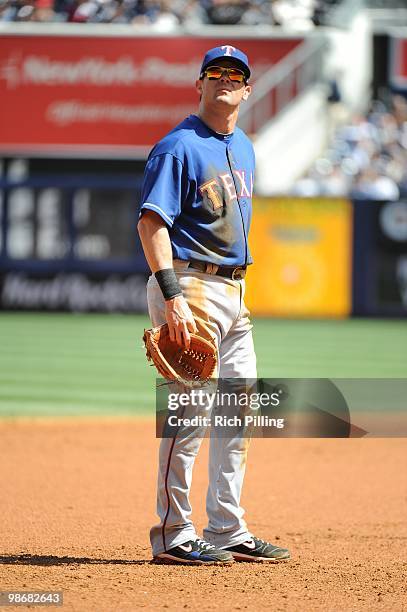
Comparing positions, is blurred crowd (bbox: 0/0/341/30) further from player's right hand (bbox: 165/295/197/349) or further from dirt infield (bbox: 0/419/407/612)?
player's right hand (bbox: 165/295/197/349)

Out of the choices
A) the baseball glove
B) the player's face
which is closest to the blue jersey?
the player's face

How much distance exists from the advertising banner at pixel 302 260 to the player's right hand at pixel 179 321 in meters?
11.3

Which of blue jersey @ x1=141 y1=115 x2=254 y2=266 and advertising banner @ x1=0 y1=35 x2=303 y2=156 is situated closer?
blue jersey @ x1=141 y1=115 x2=254 y2=266

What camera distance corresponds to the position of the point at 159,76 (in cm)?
2091

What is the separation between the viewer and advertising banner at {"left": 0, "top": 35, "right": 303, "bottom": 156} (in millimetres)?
20625

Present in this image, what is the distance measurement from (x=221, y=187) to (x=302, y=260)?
1130 centimetres

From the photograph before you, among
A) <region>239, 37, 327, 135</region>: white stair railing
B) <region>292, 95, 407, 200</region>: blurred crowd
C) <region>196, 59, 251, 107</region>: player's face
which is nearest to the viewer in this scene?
<region>196, 59, 251, 107</region>: player's face

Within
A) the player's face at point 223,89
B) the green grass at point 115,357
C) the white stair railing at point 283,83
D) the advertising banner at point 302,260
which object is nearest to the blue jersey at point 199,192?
the player's face at point 223,89

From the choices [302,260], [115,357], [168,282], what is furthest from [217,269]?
[302,260]

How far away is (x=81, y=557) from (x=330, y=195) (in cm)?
Answer: 1201

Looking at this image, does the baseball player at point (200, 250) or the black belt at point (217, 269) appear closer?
the baseball player at point (200, 250)

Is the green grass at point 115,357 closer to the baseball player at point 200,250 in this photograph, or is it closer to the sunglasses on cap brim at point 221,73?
the baseball player at point 200,250

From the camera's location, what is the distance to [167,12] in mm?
21344

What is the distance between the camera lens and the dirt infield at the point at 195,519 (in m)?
3.93
